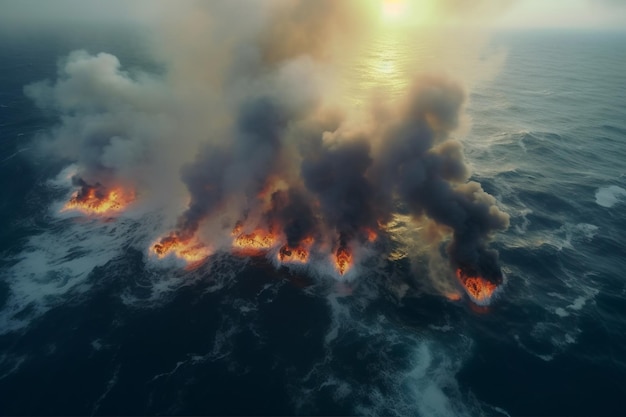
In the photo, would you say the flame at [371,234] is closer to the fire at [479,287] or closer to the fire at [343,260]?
the fire at [343,260]

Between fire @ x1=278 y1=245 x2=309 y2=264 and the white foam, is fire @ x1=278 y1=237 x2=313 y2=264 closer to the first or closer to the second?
fire @ x1=278 y1=245 x2=309 y2=264

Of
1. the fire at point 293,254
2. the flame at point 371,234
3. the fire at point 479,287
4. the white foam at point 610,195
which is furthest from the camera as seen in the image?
the white foam at point 610,195

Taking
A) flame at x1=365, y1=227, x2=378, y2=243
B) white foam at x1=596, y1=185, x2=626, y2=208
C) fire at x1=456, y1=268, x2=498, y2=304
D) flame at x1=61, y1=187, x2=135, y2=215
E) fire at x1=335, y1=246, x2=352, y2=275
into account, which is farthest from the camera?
white foam at x1=596, y1=185, x2=626, y2=208

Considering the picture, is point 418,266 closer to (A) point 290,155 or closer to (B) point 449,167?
(B) point 449,167

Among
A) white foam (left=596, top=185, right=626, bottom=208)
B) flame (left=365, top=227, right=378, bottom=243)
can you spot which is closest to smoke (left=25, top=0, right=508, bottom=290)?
flame (left=365, top=227, right=378, bottom=243)

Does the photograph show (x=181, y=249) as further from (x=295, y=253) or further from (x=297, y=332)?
(x=297, y=332)

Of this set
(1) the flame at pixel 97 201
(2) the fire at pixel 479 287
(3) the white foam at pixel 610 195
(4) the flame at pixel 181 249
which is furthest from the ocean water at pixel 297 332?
(3) the white foam at pixel 610 195
